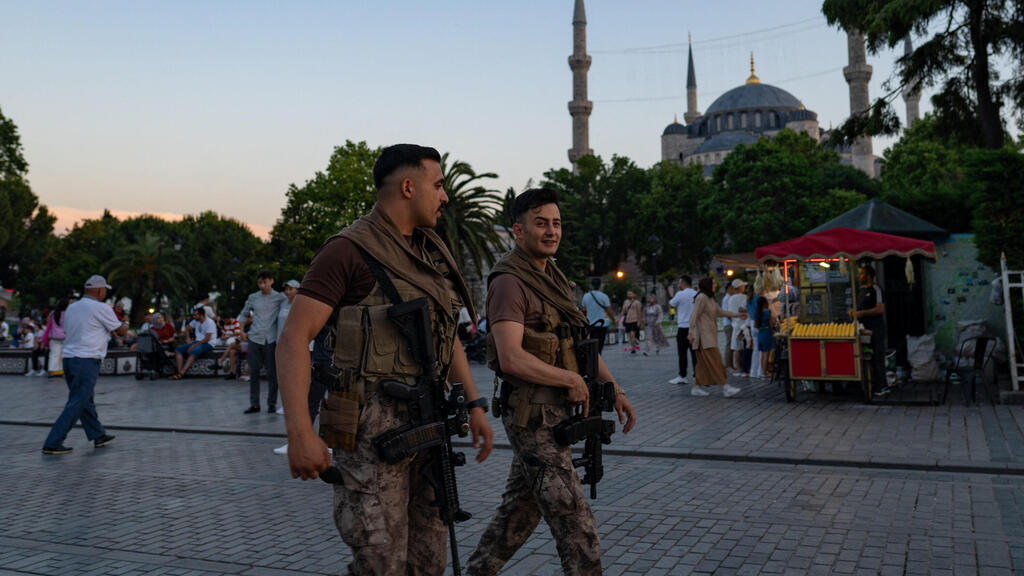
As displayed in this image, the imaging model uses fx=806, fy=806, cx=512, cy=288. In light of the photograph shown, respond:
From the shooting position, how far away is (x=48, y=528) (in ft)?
17.7

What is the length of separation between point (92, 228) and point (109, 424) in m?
68.7

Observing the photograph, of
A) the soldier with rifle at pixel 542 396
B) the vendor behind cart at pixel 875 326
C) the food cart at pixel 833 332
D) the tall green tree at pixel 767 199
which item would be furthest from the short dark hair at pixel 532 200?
the tall green tree at pixel 767 199

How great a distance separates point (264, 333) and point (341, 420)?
354 inches

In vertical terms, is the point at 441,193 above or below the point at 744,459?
above

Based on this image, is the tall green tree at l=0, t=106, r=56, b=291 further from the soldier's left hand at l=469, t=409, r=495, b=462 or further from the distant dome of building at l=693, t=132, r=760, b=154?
the distant dome of building at l=693, t=132, r=760, b=154

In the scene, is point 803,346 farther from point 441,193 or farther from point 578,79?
point 578,79

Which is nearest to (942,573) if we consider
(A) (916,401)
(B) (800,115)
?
(A) (916,401)

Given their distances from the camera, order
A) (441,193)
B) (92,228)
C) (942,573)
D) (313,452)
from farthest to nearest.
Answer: (92,228), (942,573), (441,193), (313,452)

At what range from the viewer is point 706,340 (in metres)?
11.6

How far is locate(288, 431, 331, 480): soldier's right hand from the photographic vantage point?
2.35 m

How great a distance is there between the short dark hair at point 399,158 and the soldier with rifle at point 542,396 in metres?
0.76

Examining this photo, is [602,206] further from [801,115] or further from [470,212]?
[801,115]

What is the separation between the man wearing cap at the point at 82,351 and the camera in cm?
830

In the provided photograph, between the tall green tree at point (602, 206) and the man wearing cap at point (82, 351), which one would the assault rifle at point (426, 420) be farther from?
the tall green tree at point (602, 206)
